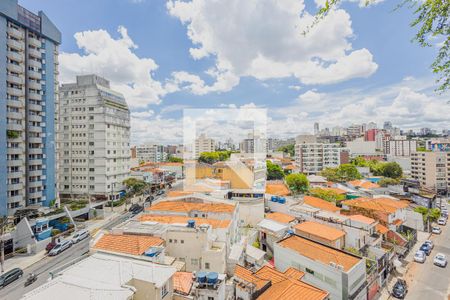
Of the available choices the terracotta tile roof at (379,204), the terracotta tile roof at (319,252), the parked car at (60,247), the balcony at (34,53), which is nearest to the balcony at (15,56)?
the balcony at (34,53)

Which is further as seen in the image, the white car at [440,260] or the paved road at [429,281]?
the white car at [440,260]

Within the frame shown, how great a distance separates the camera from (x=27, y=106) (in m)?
24.1

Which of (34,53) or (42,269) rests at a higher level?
(34,53)

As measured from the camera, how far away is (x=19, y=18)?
23281mm

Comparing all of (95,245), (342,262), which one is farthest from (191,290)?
(342,262)

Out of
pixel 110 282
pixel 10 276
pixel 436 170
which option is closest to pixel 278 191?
pixel 110 282

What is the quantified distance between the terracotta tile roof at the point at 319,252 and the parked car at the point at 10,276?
17.5m

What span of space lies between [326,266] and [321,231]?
Answer: 5.06 metres

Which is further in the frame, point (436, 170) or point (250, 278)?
point (436, 170)

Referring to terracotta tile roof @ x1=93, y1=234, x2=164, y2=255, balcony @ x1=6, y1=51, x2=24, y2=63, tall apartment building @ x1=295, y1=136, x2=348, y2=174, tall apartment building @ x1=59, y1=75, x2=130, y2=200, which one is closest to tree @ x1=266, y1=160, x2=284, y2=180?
tall apartment building @ x1=295, y1=136, x2=348, y2=174

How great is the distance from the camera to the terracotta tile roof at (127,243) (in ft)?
38.6

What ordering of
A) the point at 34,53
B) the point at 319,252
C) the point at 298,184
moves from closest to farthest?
1. the point at 319,252
2. the point at 34,53
3. the point at 298,184

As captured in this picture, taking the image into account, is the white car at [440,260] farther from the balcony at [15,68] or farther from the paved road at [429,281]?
the balcony at [15,68]

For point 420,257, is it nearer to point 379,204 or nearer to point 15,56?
point 379,204
